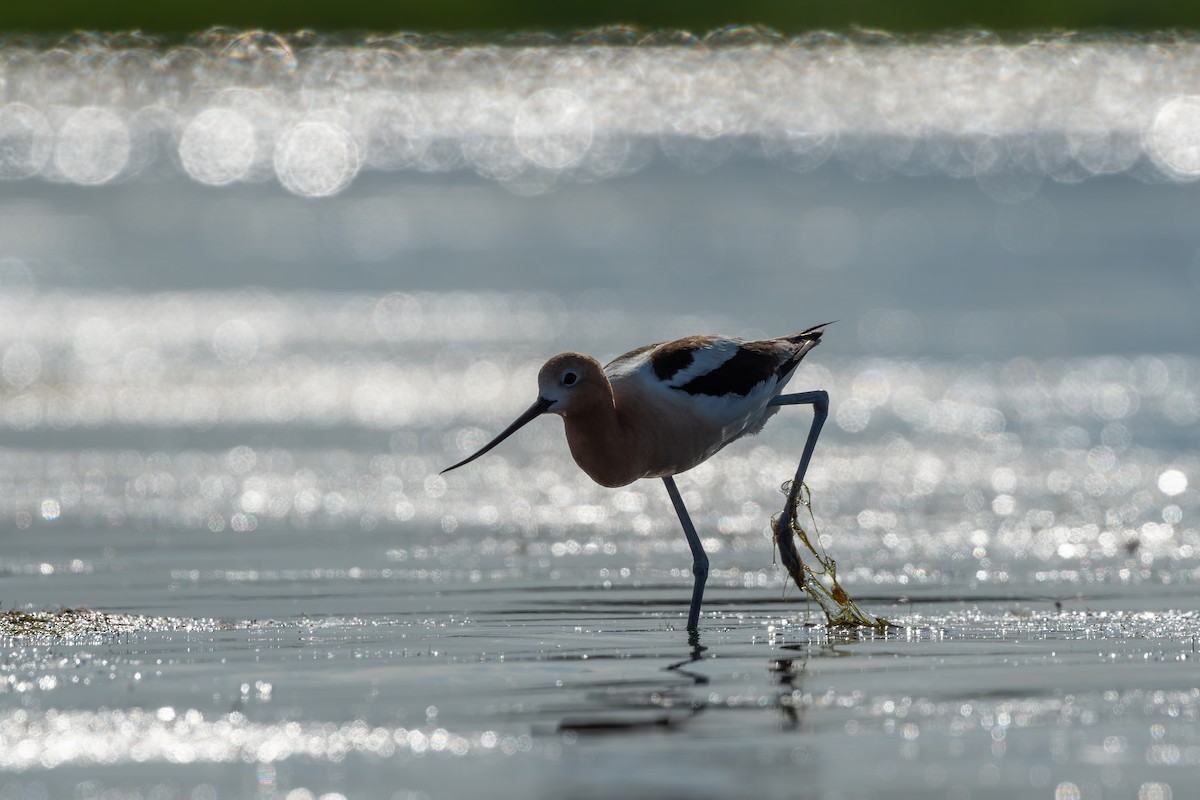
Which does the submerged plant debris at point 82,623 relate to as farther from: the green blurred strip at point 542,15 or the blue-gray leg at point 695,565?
the green blurred strip at point 542,15

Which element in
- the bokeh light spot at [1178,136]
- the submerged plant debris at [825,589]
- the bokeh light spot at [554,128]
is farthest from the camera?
the bokeh light spot at [554,128]

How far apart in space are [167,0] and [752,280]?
21.0m

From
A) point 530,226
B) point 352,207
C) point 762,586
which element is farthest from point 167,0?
point 762,586

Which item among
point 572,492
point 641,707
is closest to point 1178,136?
point 572,492

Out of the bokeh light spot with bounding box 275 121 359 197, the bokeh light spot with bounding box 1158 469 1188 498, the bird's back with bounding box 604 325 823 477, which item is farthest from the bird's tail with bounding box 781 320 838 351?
the bokeh light spot with bounding box 275 121 359 197

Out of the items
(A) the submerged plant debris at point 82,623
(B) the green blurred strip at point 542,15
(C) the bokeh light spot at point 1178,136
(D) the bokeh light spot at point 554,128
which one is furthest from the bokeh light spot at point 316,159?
(A) the submerged plant debris at point 82,623

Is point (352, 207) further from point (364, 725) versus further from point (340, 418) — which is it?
point (364, 725)

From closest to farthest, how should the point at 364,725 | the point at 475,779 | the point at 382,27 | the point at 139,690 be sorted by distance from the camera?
the point at 475,779
the point at 364,725
the point at 139,690
the point at 382,27

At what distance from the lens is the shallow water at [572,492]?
4.95 meters

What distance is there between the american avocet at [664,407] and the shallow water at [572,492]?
0.54 m

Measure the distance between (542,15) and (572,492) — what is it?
93.5ft

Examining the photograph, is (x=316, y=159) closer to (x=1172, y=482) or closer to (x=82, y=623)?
(x=1172, y=482)

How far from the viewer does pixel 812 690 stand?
5.56 meters

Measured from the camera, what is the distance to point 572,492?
404 inches
